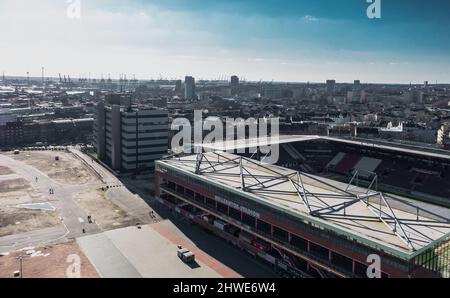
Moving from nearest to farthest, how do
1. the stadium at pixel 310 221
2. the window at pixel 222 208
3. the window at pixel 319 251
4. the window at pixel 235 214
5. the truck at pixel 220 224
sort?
the stadium at pixel 310 221 < the window at pixel 319 251 < the window at pixel 235 214 < the truck at pixel 220 224 < the window at pixel 222 208

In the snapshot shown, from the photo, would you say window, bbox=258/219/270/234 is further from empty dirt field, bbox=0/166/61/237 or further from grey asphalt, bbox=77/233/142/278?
empty dirt field, bbox=0/166/61/237

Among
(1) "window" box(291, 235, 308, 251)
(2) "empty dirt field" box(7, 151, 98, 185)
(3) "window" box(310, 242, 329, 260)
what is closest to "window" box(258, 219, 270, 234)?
(1) "window" box(291, 235, 308, 251)

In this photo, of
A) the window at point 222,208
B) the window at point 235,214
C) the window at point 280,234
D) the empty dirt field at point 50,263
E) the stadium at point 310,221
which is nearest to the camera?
the stadium at point 310,221

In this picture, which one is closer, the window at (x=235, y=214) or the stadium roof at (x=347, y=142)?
the window at (x=235, y=214)

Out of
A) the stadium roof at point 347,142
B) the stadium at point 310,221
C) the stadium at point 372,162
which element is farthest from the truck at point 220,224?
the stadium at point 372,162

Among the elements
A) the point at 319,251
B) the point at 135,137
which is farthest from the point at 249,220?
the point at 135,137

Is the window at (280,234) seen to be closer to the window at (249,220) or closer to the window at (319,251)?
the window at (319,251)

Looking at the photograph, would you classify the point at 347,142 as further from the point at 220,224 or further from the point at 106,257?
the point at 106,257
